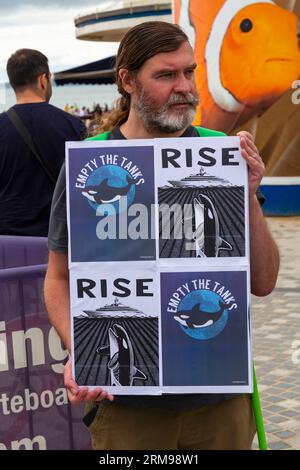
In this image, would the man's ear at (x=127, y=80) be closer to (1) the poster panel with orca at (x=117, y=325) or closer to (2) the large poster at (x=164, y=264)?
(2) the large poster at (x=164, y=264)

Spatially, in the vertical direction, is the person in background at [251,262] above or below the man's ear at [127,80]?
below

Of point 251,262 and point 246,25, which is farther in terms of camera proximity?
point 246,25

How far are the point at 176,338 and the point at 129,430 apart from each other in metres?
0.30

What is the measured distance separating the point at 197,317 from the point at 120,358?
0.73 ft

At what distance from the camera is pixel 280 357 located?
5.15 metres

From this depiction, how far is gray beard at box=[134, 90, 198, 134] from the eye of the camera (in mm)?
1898

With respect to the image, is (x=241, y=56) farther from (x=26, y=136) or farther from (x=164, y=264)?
(x=164, y=264)

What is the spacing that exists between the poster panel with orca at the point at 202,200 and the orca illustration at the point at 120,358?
0.75ft

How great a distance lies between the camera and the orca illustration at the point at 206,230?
1848 mm

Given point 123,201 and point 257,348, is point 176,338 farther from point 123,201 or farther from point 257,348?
point 257,348

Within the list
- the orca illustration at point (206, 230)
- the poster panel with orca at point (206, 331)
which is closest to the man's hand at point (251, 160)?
the orca illustration at point (206, 230)

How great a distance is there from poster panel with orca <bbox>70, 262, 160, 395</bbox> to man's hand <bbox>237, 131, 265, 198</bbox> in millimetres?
327

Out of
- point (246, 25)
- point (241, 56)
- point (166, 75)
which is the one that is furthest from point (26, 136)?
point (246, 25)

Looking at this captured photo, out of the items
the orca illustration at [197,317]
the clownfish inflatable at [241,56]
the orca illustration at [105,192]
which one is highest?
the clownfish inflatable at [241,56]
